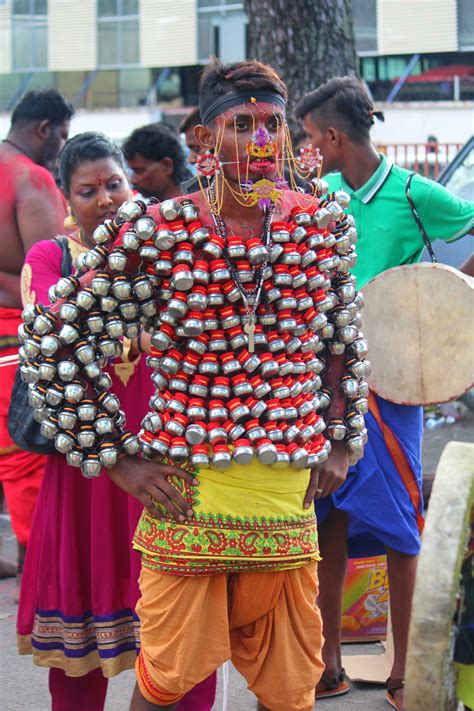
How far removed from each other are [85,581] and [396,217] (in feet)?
5.58

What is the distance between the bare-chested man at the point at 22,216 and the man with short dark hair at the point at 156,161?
1.35ft

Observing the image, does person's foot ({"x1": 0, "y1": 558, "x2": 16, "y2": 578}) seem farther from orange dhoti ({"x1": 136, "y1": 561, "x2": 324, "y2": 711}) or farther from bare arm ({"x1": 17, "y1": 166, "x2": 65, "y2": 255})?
orange dhoti ({"x1": 136, "y1": 561, "x2": 324, "y2": 711})

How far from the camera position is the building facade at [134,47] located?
2909cm

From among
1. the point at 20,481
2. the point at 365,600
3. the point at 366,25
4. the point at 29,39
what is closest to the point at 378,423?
the point at 365,600

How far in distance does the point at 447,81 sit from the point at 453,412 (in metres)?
21.8

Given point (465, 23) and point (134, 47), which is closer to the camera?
point (465, 23)

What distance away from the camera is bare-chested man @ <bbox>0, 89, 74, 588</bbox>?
15.4 ft

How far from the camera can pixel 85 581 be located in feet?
11.1

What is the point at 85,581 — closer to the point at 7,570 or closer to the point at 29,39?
the point at 7,570

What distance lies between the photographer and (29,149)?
538cm

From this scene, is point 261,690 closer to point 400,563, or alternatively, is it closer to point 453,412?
point 400,563

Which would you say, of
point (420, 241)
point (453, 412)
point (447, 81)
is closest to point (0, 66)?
point (447, 81)

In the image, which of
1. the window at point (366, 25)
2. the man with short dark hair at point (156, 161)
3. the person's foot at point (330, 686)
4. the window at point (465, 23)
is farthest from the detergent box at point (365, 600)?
the window at point (465, 23)

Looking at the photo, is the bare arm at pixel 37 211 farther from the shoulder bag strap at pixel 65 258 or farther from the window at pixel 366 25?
the window at pixel 366 25
